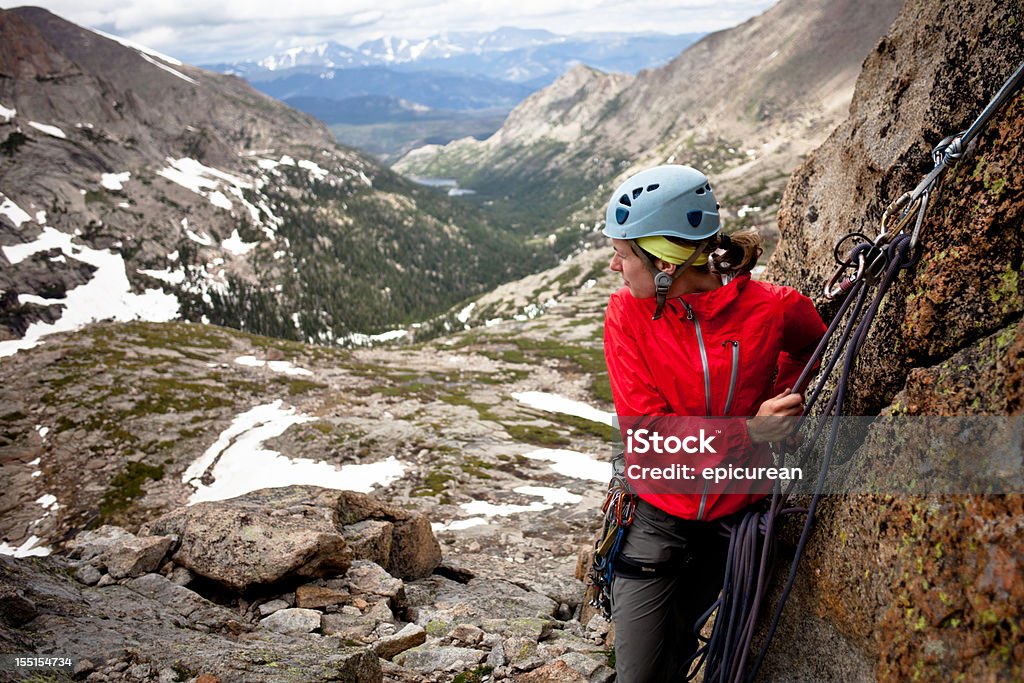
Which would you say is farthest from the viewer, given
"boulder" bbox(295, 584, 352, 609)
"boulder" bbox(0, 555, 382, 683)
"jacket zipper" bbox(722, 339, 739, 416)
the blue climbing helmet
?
"boulder" bbox(295, 584, 352, 609)

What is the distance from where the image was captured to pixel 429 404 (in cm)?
7919

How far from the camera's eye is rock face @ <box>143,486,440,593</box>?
13.5 meters

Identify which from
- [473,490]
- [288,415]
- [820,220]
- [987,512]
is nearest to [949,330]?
[987,512]

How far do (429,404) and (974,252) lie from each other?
251ft

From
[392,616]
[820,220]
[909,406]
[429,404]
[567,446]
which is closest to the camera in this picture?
[909,406]

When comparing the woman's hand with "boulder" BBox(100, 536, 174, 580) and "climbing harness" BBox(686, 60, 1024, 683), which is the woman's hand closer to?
"climbing harness" BBox(686, 60, 1024, 683)

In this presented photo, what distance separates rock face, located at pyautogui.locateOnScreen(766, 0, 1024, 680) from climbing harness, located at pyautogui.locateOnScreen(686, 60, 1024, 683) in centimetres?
18

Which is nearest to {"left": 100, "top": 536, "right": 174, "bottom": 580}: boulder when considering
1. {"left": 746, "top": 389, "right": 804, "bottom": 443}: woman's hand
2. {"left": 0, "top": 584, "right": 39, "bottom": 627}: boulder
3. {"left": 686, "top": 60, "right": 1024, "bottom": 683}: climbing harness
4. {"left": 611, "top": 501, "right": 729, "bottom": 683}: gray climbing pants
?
{"left": 0, "top": 584, "right": 39, "bottom": 627}: boulder

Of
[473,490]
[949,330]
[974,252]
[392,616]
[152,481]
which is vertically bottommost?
[152,481]

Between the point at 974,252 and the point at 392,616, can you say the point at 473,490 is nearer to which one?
the point at 392,616

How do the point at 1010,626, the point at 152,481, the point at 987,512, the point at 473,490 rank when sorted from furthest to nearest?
the point at 152,481, the point at 473,490, the point at 987,512, the point at 1010,626

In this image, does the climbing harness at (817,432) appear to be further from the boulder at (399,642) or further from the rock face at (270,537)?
the rock face at (270,537)

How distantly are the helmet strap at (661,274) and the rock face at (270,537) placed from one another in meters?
11.7

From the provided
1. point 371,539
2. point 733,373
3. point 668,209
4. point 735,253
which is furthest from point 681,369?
point 371,539
